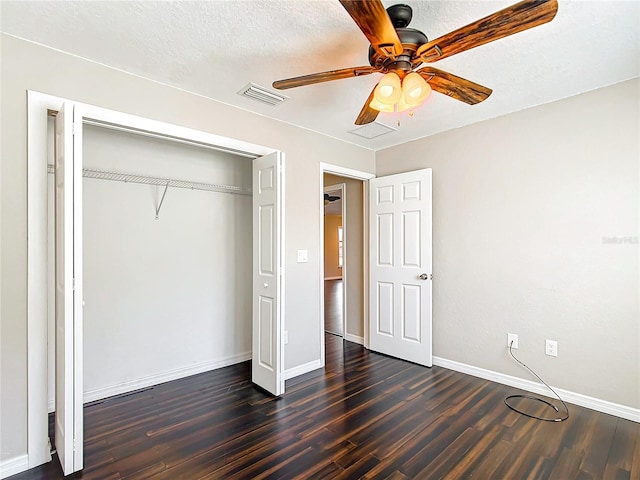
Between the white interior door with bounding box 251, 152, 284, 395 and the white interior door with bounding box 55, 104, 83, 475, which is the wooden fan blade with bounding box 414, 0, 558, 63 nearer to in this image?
the white interior door with bounding box 251, 152, 284, 395

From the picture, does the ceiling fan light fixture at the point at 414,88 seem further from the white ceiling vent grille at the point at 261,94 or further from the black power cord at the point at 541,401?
the black power cord at the point at 541,401

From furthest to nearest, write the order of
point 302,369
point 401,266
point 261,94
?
point 401,266 < point 302,369 < point 261,94

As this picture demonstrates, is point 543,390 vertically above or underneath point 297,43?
underneath

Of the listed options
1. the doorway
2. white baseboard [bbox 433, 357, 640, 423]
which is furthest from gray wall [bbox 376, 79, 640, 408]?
the doorway

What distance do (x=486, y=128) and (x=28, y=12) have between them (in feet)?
11.4

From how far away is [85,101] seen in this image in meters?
2.19

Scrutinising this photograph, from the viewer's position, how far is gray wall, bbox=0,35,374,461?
6.24 ft

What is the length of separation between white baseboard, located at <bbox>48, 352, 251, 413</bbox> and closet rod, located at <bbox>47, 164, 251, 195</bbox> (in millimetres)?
1772

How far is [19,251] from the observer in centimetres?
193

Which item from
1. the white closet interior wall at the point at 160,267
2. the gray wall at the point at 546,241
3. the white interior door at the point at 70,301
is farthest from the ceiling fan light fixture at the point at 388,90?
the white closet interior wall at the point at 160,267

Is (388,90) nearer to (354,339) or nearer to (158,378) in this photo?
(158,378)

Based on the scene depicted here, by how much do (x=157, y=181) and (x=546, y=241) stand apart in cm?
349

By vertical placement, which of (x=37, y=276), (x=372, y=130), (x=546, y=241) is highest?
(x=372, y=130)

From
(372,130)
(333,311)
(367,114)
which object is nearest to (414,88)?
(367,114)
